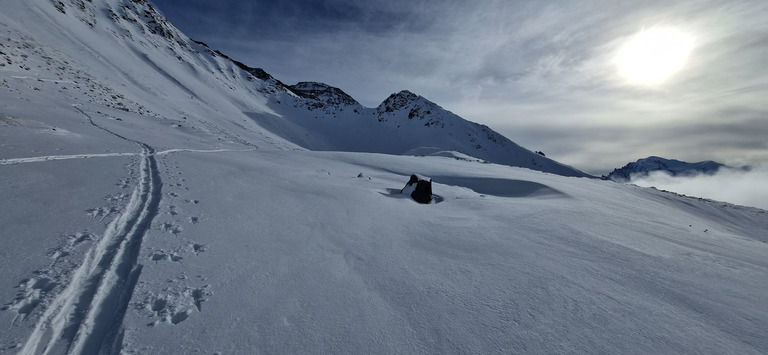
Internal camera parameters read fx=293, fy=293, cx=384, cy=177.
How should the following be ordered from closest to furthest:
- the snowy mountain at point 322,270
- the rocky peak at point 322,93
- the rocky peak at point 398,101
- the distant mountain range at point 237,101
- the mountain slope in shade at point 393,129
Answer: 1. the snowy mountain at point 322,270
2. the distant mountain range at point 237,101
3. the mountain slope in shade at point 393,129
4. the rocky peak at point 398,101
5. the rocky peak at point 322,93

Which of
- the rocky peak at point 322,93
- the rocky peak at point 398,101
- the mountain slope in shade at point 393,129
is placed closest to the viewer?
the mountain slope in shade at point 393,129

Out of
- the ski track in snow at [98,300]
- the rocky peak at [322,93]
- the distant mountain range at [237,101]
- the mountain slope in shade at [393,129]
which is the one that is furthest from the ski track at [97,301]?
the rocky peak at [322,93]

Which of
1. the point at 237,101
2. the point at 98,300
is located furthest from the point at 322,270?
the point at 237,101

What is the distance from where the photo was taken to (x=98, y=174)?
8.20 metres

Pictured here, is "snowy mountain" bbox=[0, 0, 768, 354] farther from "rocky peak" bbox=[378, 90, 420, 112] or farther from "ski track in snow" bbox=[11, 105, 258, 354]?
"rocky peak" bbox=[378, 90, 420, 112]

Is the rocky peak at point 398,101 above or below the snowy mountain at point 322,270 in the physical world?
above

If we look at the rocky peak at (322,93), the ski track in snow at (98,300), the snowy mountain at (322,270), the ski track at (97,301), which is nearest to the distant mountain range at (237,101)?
the rocky peak at (322,93)

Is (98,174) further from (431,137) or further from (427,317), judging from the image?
(431,137)

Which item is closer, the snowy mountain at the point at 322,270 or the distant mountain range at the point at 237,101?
the snowy mountain at the point at 322,270

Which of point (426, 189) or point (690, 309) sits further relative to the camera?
point (426, 189)

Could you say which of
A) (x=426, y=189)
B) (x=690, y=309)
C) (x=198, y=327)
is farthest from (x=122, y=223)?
(x=690, y=309)

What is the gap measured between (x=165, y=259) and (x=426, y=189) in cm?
750

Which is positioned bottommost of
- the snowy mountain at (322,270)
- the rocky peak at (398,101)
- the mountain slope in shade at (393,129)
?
the snowy mountain at (322,270)

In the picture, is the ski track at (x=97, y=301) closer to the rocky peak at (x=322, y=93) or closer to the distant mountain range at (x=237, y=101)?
the distant mountain range at (x=237, y=101)
